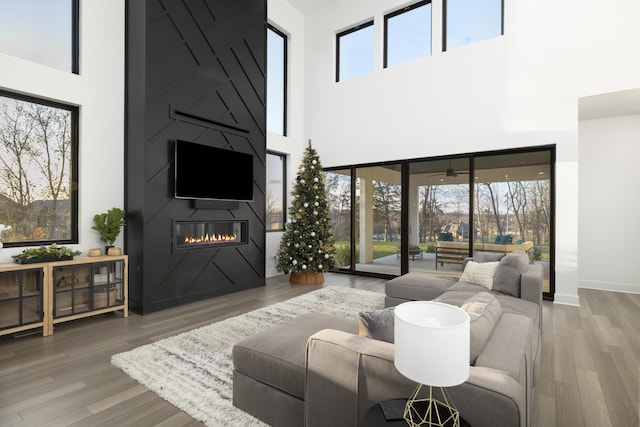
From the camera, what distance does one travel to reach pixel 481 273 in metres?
3.84

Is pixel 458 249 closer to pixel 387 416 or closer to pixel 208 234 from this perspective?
pixel 208 234

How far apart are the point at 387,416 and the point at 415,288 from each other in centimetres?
290

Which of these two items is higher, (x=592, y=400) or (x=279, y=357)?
(x=279, y=357)

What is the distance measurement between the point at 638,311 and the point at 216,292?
575cm

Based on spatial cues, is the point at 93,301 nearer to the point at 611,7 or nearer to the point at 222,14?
the point at 222,14

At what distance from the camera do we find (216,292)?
16.1ft

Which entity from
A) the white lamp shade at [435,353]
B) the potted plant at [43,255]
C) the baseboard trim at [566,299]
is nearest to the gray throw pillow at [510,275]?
the baseboard trim at [566,299]

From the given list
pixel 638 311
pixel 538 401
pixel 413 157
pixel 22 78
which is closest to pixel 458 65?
pixel 413 157

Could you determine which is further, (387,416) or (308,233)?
(308,233)

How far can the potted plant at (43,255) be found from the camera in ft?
10.9

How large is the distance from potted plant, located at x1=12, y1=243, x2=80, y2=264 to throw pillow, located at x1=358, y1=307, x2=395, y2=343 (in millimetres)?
3436

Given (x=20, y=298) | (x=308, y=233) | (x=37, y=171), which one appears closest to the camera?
(x=20, y=298)

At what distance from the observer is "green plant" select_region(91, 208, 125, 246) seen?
4.04 m

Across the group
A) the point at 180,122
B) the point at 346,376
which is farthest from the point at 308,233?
the point at 346,376
